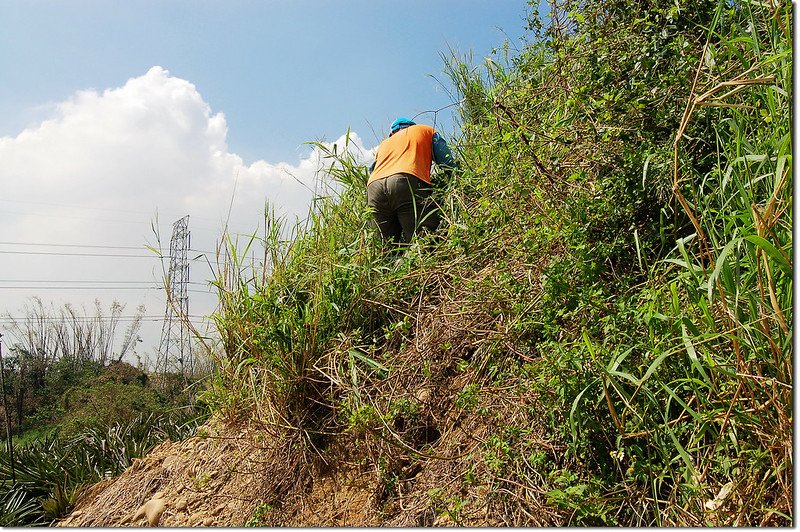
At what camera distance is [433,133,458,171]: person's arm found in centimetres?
563

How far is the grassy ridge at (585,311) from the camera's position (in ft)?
7.33

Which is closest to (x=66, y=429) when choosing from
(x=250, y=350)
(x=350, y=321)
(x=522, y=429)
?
(x=250, y=350)

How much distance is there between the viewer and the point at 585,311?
296 centimetres

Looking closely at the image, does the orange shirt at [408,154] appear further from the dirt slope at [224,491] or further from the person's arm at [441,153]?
the dirt slope at [224,491]

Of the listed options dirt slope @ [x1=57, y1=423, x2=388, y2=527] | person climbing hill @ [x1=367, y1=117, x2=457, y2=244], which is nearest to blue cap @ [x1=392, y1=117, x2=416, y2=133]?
person climbing hill @ [x1=367, y1=117, x2=457, y2=244]

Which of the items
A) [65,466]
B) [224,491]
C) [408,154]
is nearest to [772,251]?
[224,491]

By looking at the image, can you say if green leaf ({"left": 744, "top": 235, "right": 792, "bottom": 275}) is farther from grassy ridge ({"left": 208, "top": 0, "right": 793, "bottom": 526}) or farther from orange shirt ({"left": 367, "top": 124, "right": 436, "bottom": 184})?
orange shirt ({"left": 367, "top": 124, "right": 436, "bottom": 184})

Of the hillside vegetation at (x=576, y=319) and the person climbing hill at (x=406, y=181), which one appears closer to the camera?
the hillside vegetation at (x=576, y=319)

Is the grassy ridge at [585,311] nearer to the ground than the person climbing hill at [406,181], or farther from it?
nearer to the ground

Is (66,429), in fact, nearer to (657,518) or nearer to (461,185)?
(461,185)

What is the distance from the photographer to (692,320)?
2453 mm

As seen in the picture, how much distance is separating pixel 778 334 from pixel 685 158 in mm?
1127

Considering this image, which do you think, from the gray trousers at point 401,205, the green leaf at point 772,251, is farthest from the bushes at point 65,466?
the green leaf at point 772,251

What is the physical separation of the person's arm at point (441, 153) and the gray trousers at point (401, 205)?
0.94ft
